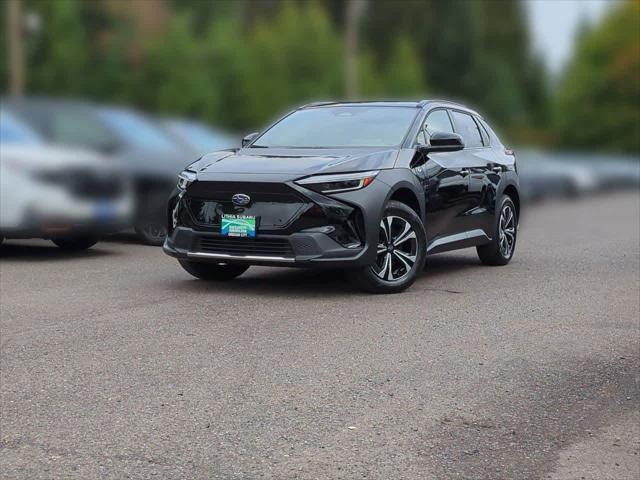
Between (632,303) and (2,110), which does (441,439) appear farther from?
(2,110)

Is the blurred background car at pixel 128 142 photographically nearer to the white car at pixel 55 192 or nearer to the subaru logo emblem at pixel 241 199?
the white car at pixel 55 192

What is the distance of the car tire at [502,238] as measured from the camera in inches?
471

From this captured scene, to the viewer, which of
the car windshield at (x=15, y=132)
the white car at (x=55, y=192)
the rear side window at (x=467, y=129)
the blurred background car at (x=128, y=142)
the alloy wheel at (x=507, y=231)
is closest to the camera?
the rear side window at (x=467, y=129)

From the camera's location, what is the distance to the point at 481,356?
7.48m

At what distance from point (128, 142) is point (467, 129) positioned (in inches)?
178

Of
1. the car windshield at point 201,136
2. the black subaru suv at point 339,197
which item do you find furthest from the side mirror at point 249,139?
the car windshield at point 201,136

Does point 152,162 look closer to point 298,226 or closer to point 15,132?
point 15,132

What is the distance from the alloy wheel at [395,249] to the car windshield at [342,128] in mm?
871

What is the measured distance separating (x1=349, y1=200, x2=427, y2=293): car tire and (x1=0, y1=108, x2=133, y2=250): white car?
4072 millimetres

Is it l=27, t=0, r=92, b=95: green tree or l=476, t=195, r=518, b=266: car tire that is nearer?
l=476, t=195, r=518, b=266: car tire

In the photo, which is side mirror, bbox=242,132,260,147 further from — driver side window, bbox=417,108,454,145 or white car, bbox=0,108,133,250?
white car, bbox=0,108,133,250

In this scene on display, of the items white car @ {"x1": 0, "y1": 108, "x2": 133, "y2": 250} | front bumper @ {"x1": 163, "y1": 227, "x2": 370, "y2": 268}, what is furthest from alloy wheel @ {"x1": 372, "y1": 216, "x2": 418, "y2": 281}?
white car @ {"x1": 0, "y1": 108, "x2": 133, "y2": 250}

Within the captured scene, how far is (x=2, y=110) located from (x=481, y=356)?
8082 millimetres

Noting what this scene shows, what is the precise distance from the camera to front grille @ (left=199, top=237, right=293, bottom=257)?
9391 millimetres
